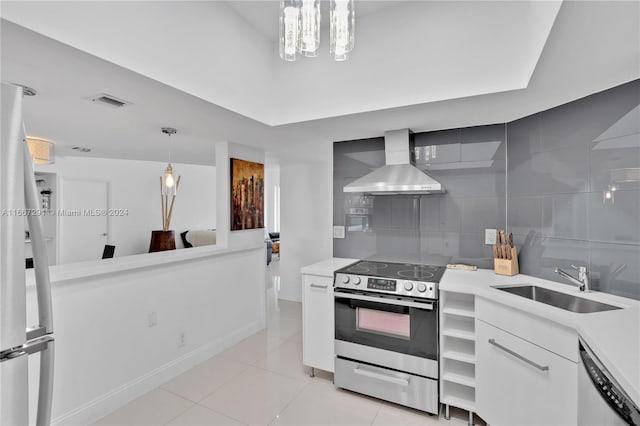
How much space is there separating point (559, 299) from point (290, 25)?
220 cm

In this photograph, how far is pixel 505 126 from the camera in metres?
2.57

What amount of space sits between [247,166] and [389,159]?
63.7 inches

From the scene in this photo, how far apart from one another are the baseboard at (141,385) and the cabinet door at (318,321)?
1.02 m

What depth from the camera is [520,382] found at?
1.73 meters

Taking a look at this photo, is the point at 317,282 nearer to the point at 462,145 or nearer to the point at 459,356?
the point at 459,356

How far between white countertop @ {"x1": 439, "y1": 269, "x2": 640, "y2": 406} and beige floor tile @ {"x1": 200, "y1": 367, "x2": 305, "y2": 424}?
145cm

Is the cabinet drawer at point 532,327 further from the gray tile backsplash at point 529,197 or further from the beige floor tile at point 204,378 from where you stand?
the beige floor tile at point 204,378

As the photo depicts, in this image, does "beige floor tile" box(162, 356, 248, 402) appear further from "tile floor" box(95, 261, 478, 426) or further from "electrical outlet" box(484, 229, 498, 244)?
"electrical outlet" box(484, 229, 498, 244)

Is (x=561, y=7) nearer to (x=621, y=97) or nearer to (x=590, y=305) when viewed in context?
(x=621, y=97)

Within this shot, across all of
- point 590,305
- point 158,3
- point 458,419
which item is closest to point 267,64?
point 158,3

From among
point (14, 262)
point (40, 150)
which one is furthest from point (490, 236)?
point (40, 150)

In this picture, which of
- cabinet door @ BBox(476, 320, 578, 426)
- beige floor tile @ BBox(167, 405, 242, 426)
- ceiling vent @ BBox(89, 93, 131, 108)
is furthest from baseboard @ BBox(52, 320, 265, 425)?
cabinet door @ BBox(476, 320, 578, 426)

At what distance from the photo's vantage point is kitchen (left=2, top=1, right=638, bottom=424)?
4.95ft

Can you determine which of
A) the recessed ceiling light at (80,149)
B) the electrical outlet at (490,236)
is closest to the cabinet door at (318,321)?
the electrical outlet at (490,236)
